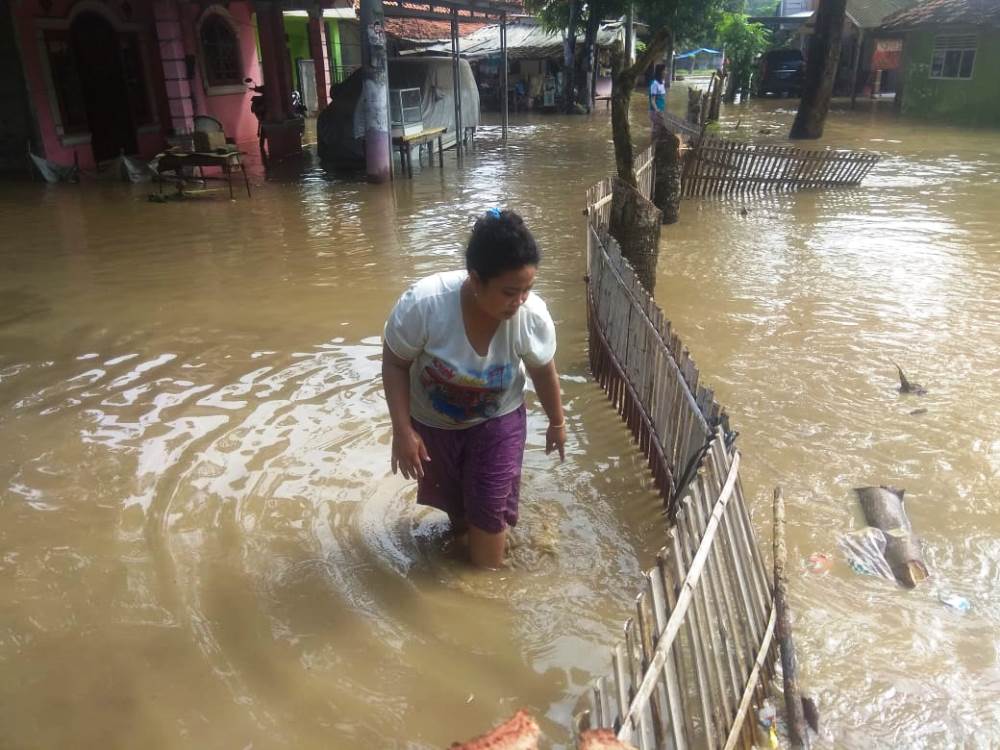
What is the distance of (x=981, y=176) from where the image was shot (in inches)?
511

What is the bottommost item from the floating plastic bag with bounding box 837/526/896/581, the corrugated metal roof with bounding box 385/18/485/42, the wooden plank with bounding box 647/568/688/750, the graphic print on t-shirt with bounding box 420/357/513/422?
the floating plastic bag with bounding box 837/526/896/581

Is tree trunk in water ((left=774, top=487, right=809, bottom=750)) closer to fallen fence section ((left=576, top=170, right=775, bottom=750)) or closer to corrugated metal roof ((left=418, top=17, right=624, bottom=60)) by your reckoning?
fallen fence section ((left=576, top=170, right=775, bottom=750))

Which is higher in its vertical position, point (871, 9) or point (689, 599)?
point (871, 9)

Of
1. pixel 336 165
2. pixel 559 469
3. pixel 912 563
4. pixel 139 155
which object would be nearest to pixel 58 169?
pixel 139 155

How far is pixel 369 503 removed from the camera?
3.74 m

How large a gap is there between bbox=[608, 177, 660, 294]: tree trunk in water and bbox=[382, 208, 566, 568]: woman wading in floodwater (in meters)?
2.94

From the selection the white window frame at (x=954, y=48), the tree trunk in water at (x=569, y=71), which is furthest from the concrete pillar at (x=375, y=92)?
the white window frame at (x=954, y=48)

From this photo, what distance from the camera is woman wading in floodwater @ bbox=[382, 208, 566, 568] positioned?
2.46m

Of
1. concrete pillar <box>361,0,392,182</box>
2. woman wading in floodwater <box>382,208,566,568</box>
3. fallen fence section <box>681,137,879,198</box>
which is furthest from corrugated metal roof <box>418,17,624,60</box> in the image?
woman wading in floodwater <box>382,208,566,568</box>

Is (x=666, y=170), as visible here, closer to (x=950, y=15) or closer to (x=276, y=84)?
(x=276, y=84)

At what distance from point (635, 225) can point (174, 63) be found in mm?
10354

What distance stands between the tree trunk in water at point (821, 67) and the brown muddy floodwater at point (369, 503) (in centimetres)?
1079

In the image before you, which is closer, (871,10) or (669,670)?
(669,670)

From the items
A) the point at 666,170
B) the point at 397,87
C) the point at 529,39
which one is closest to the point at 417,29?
the point at 529,39
